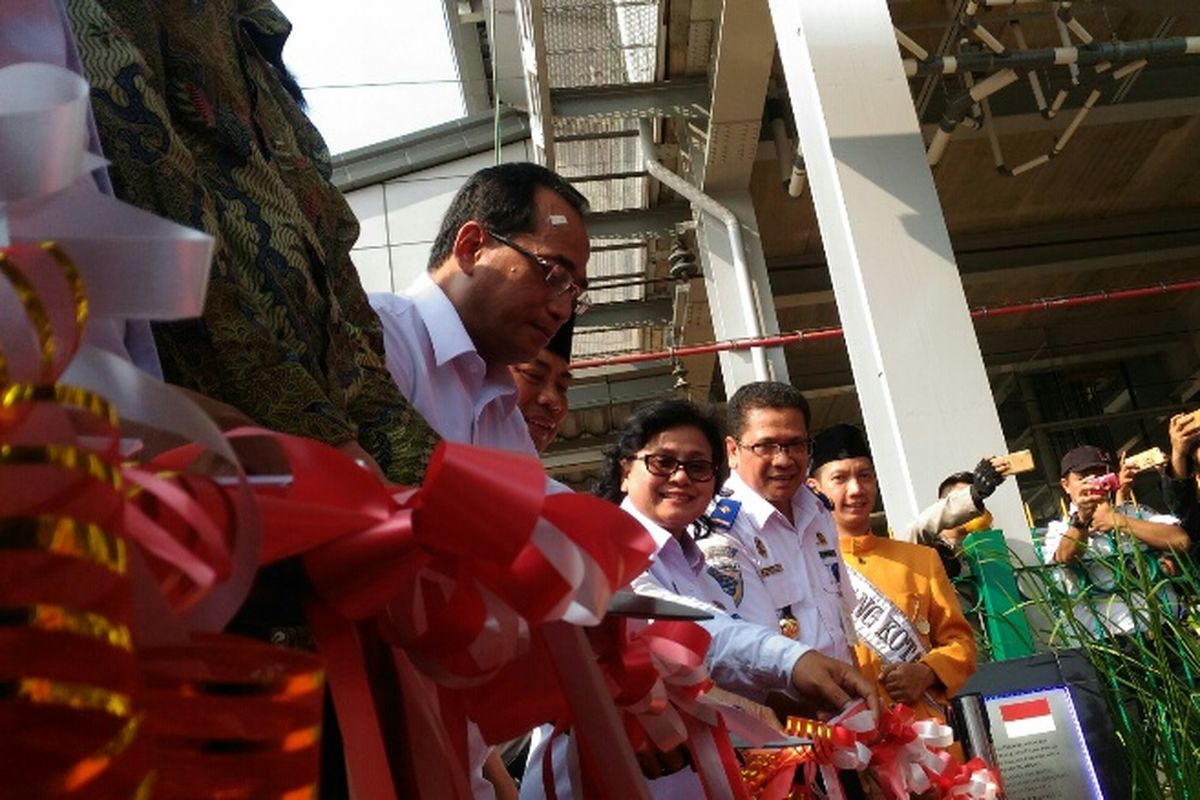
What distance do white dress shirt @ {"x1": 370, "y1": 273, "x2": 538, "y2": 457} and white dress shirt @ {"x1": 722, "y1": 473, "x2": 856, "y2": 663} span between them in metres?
0.91

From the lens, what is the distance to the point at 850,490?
135 inches

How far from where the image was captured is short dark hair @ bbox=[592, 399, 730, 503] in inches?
103

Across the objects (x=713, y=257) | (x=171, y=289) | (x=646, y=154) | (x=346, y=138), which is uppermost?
(x=346, y=138)

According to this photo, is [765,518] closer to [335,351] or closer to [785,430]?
[785,430]

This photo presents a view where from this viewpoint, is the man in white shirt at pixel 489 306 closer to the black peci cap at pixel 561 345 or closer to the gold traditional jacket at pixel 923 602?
the black peci cap at pixel 561 345

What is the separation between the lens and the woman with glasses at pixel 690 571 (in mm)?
1809

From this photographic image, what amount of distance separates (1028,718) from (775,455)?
934 mm

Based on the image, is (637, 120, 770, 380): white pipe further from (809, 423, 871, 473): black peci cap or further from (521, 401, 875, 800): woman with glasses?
(521, 401, 875, 800): woman with glasses

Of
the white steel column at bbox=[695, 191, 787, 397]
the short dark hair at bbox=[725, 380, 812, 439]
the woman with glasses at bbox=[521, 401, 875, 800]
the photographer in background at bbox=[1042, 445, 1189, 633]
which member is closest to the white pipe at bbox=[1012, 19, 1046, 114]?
the white steel column at bbox=[695, 191, 787, 397]

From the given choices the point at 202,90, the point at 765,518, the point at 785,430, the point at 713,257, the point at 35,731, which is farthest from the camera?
the point at 713,257

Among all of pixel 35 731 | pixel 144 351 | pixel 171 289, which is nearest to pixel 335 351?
pixel 144 351

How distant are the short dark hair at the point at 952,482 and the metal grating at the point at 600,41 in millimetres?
3106

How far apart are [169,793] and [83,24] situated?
68 centimetres

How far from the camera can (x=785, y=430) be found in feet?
9.91
